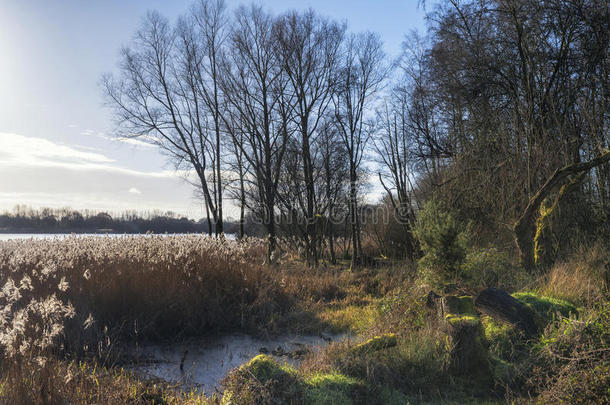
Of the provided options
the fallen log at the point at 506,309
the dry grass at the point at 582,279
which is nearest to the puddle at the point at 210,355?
the fallen log at the point at 506,309

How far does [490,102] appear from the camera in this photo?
12203mm

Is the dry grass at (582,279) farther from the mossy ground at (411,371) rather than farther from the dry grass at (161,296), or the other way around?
the dry grass at (161,296)

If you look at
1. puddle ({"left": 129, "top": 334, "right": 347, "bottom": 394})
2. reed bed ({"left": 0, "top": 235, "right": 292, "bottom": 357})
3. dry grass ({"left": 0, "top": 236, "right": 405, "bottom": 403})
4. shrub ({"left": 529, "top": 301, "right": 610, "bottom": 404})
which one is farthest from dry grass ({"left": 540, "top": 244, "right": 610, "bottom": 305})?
reed bed ({"left": 0, "top": 235, "right": 292, "bottom": 357})

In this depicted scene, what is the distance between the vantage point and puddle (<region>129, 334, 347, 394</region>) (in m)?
5.46

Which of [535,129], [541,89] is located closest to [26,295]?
[535,129]

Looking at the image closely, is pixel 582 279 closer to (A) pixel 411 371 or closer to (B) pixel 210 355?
(A) pixel 411 371

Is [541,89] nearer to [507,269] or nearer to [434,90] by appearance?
[434,90]

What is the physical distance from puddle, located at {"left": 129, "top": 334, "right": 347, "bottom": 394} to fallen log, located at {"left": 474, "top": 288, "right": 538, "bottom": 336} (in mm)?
1985

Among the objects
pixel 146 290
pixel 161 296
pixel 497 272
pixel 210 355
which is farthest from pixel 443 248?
pixel 146 290

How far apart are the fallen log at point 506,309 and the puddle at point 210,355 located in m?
1.99

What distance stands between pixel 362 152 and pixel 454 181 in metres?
5.17

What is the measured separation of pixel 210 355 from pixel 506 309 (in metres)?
4.47

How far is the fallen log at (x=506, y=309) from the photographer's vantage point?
5.03m

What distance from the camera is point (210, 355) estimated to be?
6453 mm
